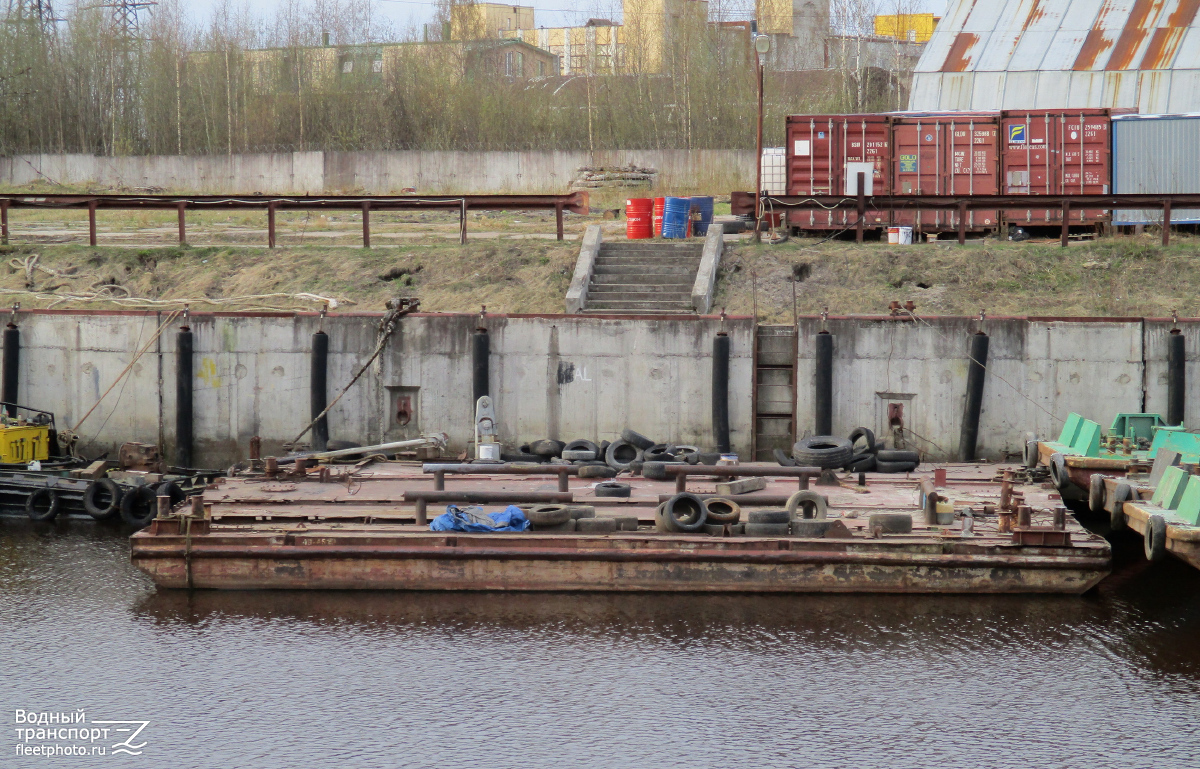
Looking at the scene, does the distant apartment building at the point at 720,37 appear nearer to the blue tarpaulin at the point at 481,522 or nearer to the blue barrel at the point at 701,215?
the blue barrel at the point at 701,215

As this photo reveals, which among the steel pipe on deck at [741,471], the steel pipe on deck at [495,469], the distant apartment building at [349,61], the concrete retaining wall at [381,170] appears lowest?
the steel pipe on deck at [495,469]

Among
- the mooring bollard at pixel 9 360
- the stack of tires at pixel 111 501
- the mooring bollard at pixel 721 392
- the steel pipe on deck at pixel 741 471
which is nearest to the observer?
the steel pipe on deck at pixel 741 471

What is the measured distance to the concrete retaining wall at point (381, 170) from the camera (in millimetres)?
37500

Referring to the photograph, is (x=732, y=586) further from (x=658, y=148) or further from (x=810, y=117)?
(x=658, y=148)

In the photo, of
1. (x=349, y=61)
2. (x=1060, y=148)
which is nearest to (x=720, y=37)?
(x=349, y=61)

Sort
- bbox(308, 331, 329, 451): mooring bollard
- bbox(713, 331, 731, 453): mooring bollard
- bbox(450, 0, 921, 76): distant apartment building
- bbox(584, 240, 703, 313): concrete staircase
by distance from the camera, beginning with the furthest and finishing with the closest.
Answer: bbox(450, 0, 921, 76): distant apartment building, bbox(584, 240, 703, 313): concrete staircase, bbox(308, 331, 329, 451): mooring bollard, bbox(713, 331, 731, 453): mooring bollard

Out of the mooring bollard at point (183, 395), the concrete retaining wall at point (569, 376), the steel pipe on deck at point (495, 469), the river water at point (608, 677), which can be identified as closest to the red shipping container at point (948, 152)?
the concrete retaining wall at point (569, 376)

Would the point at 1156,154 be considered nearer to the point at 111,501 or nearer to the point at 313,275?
the point at 313,275

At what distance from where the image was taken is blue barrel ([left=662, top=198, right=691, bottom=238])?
75.8ft

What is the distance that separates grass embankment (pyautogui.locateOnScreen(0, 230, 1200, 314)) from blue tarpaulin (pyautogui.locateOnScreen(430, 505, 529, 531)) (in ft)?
23.2

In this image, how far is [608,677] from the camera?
11203mm

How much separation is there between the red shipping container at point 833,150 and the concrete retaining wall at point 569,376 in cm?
975

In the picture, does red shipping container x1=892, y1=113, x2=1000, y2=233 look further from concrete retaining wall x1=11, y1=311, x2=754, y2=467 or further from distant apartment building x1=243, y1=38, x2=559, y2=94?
distant apartment building x1=243, y1=38, x2=559, y2=94

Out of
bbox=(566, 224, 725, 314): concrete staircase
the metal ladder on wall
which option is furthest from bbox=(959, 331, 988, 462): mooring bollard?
bbox=(566, 224, 725, 314): concrete staircase
